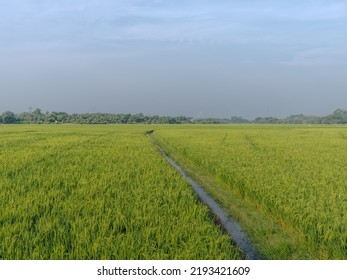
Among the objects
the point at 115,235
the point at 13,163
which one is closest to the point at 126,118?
the point at 13,163

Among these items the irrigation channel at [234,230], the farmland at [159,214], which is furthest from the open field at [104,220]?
the irrigation channel at [234,230]

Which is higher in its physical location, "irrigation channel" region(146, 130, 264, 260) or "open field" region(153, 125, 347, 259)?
"open field" region(153, 125, 347, 259)

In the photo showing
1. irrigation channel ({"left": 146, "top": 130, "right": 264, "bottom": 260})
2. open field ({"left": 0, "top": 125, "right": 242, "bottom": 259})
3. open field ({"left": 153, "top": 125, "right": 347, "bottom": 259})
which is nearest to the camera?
open field ({"left": 0, "top": 125, "right": 242, "bottom": 259})

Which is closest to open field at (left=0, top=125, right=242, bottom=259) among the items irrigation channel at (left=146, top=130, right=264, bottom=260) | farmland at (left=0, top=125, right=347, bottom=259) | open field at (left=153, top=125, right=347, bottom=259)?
farmland at (left=0, top=125, right=347, bottom=259)

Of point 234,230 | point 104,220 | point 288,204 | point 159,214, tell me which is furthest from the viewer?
point 288,204

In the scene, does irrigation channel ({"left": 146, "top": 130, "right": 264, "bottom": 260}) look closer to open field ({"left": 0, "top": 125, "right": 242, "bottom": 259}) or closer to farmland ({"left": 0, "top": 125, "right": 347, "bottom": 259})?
farmland ({"left": 0, "top": 125, "right": 347, "bottom": 259})

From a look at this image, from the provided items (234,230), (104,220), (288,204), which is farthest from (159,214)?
(288,204)

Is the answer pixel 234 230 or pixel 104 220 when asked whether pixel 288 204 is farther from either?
pixel 104 220

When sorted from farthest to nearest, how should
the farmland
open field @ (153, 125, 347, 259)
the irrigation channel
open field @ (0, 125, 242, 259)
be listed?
the irrigation channel → open field @ (153, 125, 347, 259) → the farmland → open field @ (0, 125, 242, 259)

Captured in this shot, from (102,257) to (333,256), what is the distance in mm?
3291

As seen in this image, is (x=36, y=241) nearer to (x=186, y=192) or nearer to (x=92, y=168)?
(x=186, y=192)

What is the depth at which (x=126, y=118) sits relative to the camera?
108 m

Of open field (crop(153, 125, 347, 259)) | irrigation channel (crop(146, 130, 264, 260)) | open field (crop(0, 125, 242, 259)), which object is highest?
open field (crop(0, 125, 242, 259))
